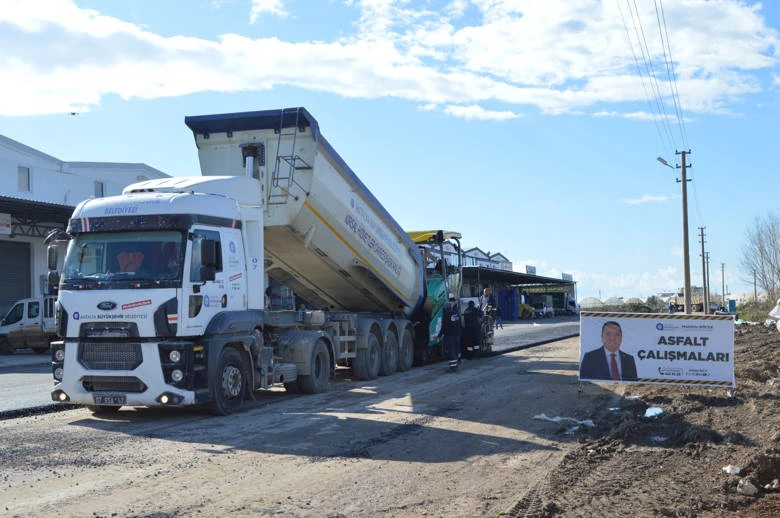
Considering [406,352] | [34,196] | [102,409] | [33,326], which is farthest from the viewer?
[34,196]

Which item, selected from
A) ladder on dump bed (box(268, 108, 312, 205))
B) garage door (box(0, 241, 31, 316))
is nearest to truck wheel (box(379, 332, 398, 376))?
ladder on dump bed (box(268, 108, 312, 205))

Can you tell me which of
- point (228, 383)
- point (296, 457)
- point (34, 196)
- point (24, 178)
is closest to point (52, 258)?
point (228, 383)

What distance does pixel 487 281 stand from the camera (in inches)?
2598

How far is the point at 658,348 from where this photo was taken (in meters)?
12.2

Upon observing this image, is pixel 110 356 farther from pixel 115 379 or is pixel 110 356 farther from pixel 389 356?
pixel 389 356

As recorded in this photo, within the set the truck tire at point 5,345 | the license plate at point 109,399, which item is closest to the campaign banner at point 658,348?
the license plate at point 109,399

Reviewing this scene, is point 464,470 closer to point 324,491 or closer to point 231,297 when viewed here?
point 324,491

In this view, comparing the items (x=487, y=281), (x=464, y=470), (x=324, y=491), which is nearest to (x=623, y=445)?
(x=464, y=470)

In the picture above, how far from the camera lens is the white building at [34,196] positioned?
2985cm

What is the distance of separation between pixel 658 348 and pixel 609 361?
2.58ft

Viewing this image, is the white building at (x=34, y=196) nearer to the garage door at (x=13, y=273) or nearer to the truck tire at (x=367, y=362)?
the garage door at (x=13, y=273)

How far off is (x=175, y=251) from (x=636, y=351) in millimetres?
7306

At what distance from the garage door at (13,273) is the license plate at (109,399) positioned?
24.6m

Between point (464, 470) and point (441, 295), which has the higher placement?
point (441, 295)
